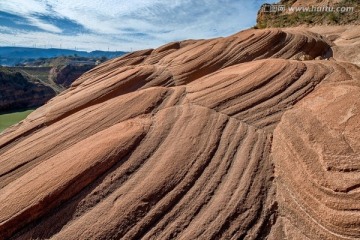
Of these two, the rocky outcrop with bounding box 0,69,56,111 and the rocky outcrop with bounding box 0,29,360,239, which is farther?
the rocky outcrop with bounding box 0,69,56,111

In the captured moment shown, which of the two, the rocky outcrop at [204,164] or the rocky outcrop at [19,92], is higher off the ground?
the rocky outcrop at [204,164]

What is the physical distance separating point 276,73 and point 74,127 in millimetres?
5605

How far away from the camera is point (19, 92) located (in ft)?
222

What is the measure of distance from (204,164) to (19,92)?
2874 inches

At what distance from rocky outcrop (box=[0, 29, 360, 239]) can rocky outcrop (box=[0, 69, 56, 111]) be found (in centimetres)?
6501

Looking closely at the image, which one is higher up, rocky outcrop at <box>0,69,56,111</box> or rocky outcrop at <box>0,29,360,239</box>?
rocky outcrop at <box>0,29,360,239</box>

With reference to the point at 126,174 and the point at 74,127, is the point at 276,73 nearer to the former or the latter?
the point at 126,174

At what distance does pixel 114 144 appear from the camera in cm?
601

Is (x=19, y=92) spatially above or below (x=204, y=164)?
below

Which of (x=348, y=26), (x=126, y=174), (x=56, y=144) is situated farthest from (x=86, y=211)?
(x=348, y=26)

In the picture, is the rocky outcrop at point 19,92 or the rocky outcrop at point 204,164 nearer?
the rocky outcrop at point 204,164

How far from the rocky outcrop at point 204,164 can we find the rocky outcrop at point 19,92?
2559 inches

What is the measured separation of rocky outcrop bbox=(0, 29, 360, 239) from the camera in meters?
4.71

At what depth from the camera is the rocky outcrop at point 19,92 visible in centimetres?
6438
